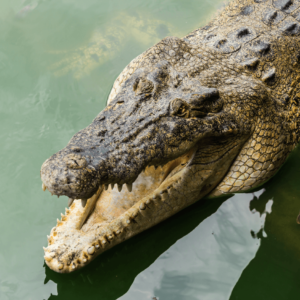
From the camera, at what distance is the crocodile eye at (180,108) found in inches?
109

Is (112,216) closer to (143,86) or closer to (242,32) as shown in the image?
(143,86)

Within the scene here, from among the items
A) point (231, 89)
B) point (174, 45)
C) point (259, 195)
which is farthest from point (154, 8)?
point (259, 195)

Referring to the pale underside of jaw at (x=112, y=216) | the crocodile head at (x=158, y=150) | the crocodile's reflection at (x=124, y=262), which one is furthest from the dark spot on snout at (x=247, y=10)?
the crocodile's reflection at (x=124, y=262)

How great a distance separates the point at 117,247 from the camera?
10.4 feet

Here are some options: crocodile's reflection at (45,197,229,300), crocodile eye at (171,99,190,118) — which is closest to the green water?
crocodile's reflection at (45,197,229,300)

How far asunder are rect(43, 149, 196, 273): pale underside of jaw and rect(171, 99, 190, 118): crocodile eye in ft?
1.14

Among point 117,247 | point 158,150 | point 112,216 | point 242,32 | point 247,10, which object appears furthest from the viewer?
point 247,10

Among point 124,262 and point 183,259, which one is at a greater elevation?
point 124,262

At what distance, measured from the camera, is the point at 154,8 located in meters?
5.16

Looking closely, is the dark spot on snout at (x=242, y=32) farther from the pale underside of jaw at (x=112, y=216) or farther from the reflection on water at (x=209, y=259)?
the reflection on water at (x=209, y=259)

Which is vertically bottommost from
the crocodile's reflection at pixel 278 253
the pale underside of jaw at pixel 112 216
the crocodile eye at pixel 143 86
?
the crocodile's reflection at pixel 278 253

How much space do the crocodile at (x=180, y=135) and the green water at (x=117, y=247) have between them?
21cm

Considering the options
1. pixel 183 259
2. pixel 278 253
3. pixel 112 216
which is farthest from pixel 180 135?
pixel 278 253

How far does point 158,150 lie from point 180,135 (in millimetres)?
206
